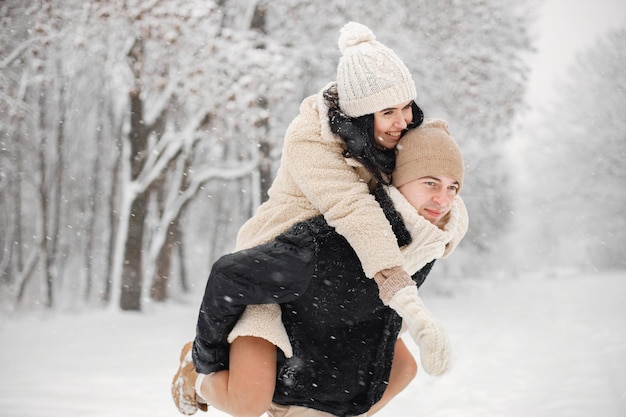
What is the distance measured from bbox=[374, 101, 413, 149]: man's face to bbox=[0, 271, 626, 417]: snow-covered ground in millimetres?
792

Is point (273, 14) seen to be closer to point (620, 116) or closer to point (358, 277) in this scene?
point (358, 277)

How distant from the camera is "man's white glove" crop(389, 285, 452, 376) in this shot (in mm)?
1946

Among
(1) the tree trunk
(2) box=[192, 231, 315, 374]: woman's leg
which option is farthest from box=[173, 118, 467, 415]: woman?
(1) the tree trunk

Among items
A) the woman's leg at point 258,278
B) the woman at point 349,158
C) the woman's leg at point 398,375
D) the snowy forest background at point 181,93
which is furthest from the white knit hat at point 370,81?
the snowy forest background at point 181,93

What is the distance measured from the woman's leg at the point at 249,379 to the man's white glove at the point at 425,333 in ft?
2.02

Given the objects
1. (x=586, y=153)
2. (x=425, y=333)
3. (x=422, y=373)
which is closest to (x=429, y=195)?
(x=425, y=333)

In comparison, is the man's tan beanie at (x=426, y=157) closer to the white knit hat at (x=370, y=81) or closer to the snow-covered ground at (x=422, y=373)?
the white knit hat at (x=370, y=81)

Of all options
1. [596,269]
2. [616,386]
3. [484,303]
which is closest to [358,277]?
[616,386]

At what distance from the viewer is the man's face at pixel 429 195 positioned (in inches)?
90.8

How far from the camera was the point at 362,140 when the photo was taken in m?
2.31

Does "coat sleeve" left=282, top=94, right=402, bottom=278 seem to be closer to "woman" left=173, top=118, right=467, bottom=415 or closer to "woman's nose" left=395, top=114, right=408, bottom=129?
"woman" left=173, top=118, right=467, bottom=415

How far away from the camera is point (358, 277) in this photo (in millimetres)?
2371

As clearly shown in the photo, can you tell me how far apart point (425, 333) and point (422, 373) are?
639cm

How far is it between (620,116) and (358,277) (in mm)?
27679
